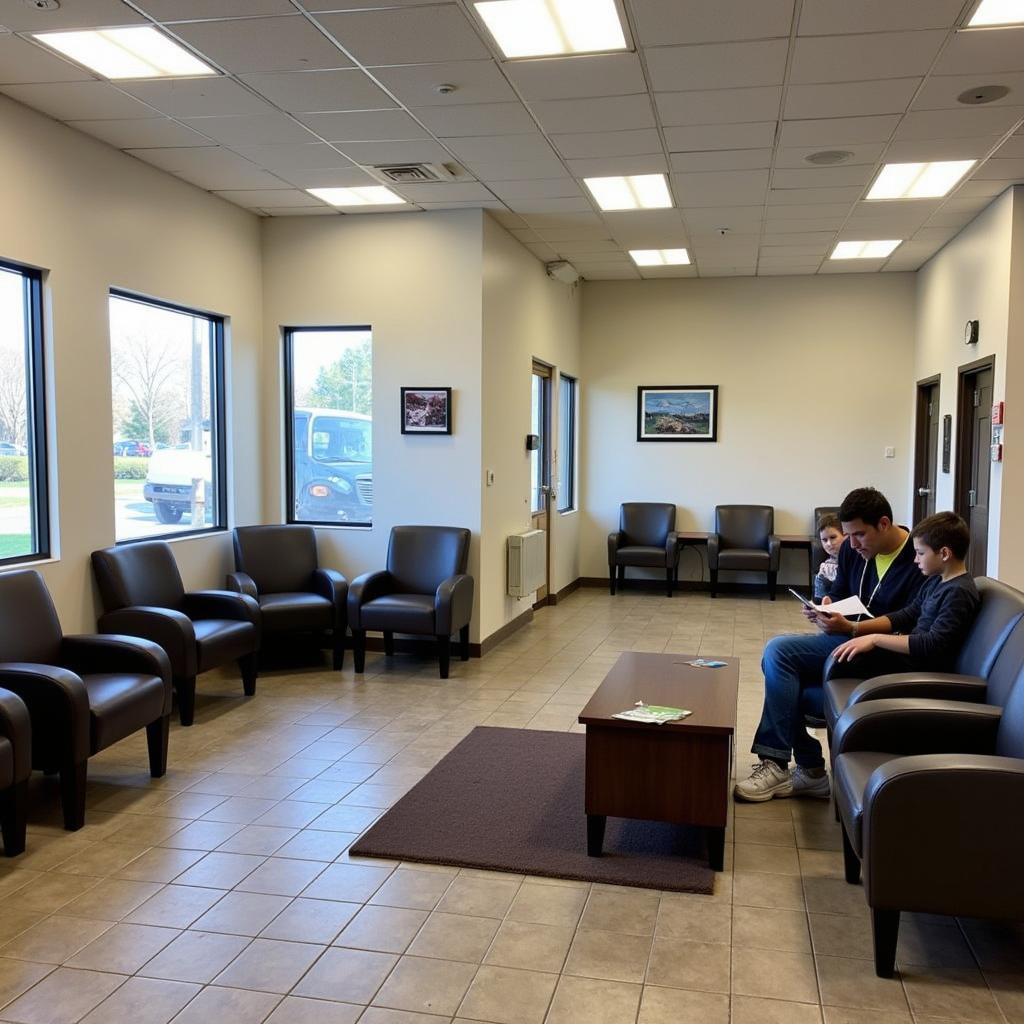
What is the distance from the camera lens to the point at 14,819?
10.6 ft

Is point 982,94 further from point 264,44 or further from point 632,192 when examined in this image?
point 264,44

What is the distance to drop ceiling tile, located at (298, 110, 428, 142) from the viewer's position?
453 centimetres

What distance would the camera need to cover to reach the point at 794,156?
5113 mm

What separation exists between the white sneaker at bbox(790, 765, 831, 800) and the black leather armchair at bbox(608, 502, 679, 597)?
17.3 feet

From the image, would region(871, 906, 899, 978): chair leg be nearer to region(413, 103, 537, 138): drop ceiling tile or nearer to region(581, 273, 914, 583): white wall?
region(413, 103, 537, 138): drop ceiling tile

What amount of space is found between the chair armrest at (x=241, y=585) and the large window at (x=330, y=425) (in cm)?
95

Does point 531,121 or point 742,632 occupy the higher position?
point 531,121

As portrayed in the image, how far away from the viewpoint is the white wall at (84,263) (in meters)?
4.44

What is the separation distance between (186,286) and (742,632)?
4692 millimetres

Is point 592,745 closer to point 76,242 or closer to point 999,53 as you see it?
point 999,53

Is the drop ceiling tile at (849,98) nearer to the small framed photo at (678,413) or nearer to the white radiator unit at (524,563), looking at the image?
the white radiator unit at (524,563)

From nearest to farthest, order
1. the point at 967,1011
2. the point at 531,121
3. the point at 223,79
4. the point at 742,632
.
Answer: the point at 967,1011 → the point at 223,79 → the point at 531,121 → the point at 742,632

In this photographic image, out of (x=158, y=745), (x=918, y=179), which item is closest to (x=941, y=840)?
(x=158, y=745)

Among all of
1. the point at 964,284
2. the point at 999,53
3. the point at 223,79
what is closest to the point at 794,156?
the point at 999,53
